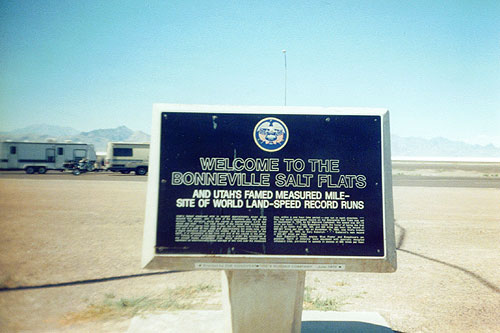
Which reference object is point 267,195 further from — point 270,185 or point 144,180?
point 144,180

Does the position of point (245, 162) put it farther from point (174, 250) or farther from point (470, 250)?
point (470, 250)

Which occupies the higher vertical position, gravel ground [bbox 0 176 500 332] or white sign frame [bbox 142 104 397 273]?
white sign frame [bbox 142 104 397 273]

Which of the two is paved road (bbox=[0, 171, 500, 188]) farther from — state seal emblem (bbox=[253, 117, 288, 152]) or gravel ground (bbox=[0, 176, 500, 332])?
state seal emblem (bbox=[253, 117, 288, 152])

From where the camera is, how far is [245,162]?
8.68 feet

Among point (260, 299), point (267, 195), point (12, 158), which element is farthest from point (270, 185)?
point (12, 158)

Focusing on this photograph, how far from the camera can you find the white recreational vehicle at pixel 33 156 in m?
27.0

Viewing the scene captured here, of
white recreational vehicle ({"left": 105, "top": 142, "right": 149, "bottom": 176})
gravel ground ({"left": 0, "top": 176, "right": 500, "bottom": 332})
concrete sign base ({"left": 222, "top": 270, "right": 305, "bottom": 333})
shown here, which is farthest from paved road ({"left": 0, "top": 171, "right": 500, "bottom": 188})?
concrete sign base ({"left": 222, "top": 270, "right": 305, "bottom": 333})

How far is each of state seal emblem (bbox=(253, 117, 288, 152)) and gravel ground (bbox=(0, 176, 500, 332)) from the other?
219 cm

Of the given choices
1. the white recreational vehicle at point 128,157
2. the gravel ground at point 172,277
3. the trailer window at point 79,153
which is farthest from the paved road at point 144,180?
the gravel ground at point 172,277

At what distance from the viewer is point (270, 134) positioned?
106 inches

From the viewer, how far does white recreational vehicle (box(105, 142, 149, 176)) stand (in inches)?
1058

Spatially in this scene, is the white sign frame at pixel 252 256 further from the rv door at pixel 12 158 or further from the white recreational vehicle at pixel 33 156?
the rv door at pixel 12 158

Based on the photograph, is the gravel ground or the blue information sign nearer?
the blue information sign

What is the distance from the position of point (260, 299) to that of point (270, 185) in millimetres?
849
